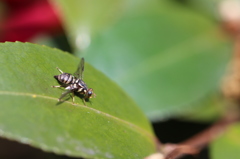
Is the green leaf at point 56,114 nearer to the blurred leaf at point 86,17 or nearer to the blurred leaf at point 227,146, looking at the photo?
the blurred leaf at point 227,146

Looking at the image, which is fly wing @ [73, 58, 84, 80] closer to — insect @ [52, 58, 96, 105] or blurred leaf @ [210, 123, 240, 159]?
insect @ [52, 58, 96, 105]

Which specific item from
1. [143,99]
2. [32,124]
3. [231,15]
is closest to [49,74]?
[32,124]

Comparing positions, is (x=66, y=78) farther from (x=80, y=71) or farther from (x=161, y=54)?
(x=161, y=54)

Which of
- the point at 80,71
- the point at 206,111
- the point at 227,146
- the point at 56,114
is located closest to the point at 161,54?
the point at 206,111

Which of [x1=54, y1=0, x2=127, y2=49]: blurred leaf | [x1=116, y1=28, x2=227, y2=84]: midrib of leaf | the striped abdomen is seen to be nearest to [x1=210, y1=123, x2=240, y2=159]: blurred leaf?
[x1=116, y1=28, x2=227, y2=84]: midrib of leaf

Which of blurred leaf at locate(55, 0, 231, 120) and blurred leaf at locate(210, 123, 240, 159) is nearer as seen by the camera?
blurred leaf at locate(210, 123, 240, 159)
